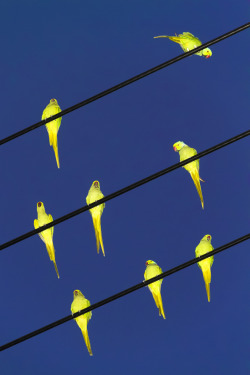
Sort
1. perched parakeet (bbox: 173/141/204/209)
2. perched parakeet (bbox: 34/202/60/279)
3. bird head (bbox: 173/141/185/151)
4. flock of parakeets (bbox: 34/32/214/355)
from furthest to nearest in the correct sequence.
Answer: bird head (bbox: 173/141/185/151), perched parakeet (bbox: 34/202/60/279), perched parakeet (bbox: 173/141/204/209), flock of parakeets (bbox: 34/32/214/355)

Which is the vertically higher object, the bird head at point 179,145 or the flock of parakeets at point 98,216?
the bird head at point 179,145

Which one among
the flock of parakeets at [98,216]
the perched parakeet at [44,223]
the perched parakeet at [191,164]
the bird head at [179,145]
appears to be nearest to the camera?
the flock of parakeets at [98,216]

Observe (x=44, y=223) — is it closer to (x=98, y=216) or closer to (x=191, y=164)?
(x=98, y=216)

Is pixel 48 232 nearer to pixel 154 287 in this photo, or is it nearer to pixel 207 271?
pixel 154 287

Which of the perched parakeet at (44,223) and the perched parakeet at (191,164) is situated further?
the perched parakeet at (44,223)

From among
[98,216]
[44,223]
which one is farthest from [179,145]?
[98,216]

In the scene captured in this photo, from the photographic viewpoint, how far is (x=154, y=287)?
9508mm

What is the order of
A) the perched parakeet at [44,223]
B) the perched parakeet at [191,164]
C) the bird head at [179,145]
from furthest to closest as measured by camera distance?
the bird head at [179,145] → the perched parakeet at [44,223] → the perched parakeet at [191,164]

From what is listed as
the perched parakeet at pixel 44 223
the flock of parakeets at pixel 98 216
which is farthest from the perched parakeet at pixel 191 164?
the perched parakeet at pixel 44 223

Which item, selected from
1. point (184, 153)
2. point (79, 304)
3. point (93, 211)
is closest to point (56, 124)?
point (93, 211)

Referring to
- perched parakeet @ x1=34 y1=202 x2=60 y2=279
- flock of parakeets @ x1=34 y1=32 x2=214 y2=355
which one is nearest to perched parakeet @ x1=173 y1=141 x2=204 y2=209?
flock of parakeets @ x1=34 y1=32 x2=214 y2=355

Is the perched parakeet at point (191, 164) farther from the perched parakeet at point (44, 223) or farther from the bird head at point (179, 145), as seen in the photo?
the perched parakeet at point (44, 223)

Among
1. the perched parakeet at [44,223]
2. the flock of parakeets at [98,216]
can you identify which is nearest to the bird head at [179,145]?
the flock of parakeets at [98,216]

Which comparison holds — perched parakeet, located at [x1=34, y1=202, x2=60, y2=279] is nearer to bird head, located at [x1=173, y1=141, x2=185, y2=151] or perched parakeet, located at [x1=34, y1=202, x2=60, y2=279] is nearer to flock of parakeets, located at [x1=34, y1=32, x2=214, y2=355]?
flock of parakeets, located at [x1=34, y1=32, x2=214, y2=355]
